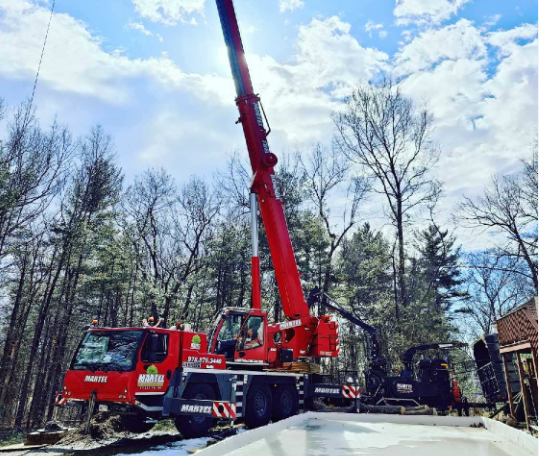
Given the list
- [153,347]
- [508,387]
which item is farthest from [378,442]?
[508,387]

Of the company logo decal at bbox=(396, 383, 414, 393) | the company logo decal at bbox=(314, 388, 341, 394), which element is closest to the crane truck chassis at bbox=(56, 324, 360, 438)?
the company logo decal at bbox=(314, 388, 341, 394)

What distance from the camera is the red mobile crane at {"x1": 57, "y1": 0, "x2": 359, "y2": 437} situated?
27.9 feet

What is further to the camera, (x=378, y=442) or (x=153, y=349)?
(x=153, y=349)

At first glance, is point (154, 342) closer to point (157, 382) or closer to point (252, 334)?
point (157, 382)

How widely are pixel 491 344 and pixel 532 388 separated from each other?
2.48 meters

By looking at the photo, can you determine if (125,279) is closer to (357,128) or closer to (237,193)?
(237,193)

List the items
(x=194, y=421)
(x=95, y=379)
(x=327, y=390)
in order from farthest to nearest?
(x=327, y=390), (x=194, y=421), (x=95, y=379)

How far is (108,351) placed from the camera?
→ 884 centimetres

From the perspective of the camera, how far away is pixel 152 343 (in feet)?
28.5

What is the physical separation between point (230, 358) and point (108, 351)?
10.7ft

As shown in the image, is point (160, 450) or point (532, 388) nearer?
point (160, 450)

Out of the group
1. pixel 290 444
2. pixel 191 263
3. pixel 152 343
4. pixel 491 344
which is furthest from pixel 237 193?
pixel 290 444

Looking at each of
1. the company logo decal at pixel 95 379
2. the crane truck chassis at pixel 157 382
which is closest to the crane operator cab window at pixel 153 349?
the crane truck chassis at pixel 157 382

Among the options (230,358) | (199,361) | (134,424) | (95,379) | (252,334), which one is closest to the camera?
(95,379)
